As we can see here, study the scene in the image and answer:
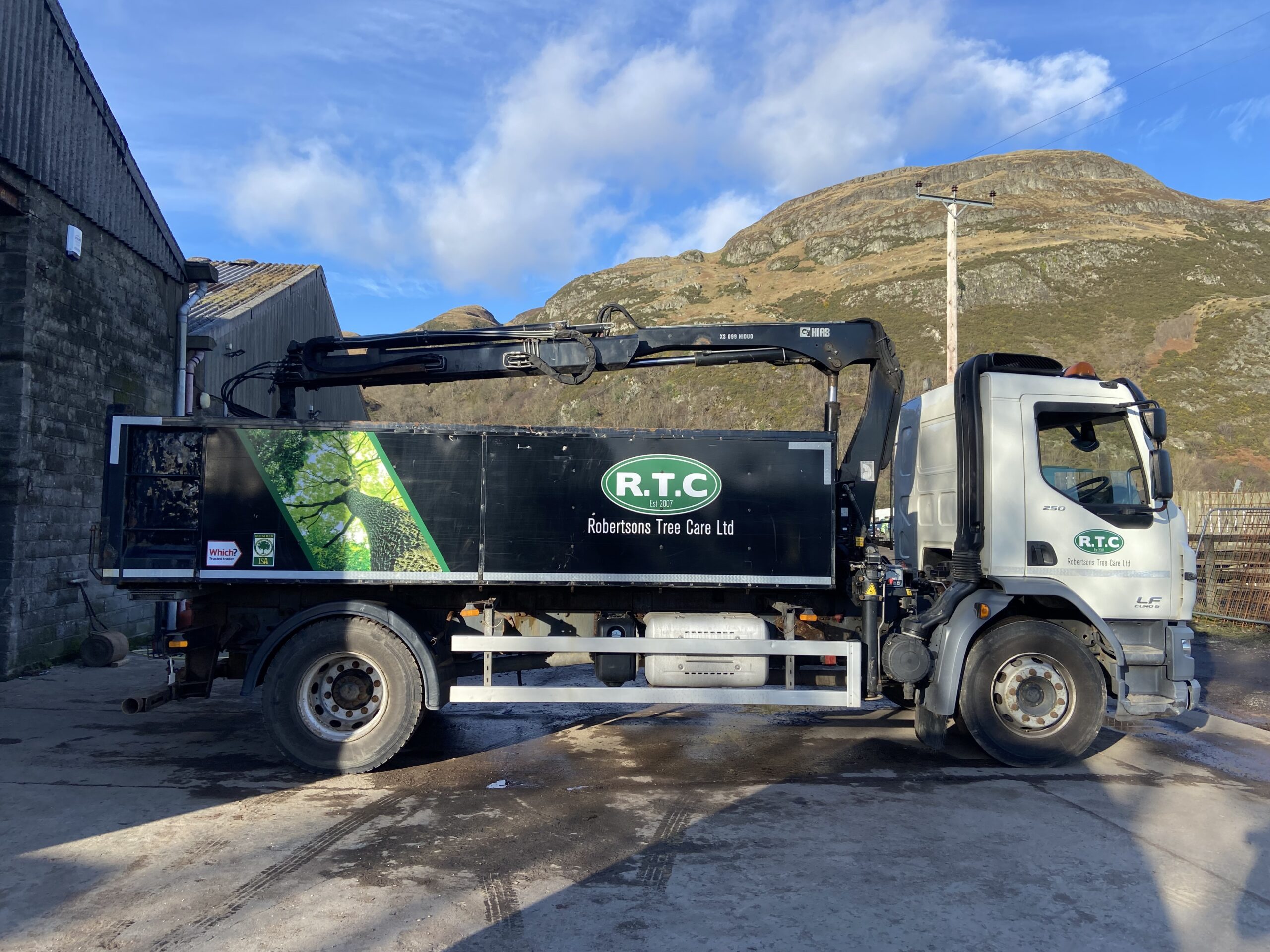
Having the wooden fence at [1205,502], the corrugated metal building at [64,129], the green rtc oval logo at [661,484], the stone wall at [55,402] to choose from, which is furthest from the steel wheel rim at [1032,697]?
the corrugated metal building at [64,129]

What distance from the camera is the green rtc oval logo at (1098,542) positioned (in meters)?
6.77

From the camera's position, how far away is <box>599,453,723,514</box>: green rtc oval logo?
6.54m

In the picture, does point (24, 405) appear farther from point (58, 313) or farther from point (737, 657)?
point (737, 657)

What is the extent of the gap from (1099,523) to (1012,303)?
2072 inches

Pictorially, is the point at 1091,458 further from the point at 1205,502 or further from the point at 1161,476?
the point at 1205,502

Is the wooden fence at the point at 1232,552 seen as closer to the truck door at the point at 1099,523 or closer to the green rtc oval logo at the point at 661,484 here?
the truck door at the point at 1099,523

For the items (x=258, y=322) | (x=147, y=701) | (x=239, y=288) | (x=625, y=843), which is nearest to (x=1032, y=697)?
(x=625, y=843)

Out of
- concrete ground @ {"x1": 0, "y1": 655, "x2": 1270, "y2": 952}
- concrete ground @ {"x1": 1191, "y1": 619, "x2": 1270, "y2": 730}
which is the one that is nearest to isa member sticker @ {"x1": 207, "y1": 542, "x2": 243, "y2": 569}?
concrete ground @ {"x1": 0, "y1": 655, "x2": 1270, "y2": 952}

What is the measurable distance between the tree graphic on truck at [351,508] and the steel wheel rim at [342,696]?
730 mm

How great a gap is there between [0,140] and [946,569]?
10457mm

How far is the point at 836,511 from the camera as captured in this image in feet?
22.5

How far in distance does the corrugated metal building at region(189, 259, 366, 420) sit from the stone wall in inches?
80.5

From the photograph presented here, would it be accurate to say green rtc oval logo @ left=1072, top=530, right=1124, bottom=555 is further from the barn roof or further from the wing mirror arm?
the barn roof

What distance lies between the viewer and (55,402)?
10031 mm
